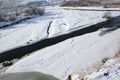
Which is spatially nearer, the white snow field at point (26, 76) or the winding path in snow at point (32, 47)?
the white snow field at point (26, 76)

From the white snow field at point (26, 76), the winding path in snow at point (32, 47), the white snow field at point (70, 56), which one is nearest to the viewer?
the white snow field at point (26, 76)

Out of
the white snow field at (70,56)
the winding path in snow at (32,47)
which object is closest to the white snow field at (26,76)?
the white snow field at (70,56)

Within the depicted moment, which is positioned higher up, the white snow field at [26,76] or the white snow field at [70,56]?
the white snow field at [70,56]

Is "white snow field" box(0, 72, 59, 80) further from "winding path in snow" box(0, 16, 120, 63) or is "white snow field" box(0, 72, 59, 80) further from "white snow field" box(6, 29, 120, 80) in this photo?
"winding path in snow" box(0, 16, 120, 63)

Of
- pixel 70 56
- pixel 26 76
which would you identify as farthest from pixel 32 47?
pixel 26 76

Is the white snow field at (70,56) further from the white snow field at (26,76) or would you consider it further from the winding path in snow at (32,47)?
the winding path in snow at (32,47)

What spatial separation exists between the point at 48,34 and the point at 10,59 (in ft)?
29.2

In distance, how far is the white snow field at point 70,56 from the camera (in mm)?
17312

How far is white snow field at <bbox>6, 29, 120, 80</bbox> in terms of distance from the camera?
1731 cm

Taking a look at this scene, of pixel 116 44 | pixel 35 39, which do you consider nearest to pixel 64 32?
pixel 35 39

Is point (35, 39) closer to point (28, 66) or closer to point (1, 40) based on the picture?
point (1, 40)

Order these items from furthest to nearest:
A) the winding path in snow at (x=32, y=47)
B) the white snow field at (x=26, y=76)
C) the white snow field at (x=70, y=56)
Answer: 1. the winding path in snow at (x=32, y=47)
2. the white snow field at (x=70, y=56)
3. the white snow field at (x=26, y=76)

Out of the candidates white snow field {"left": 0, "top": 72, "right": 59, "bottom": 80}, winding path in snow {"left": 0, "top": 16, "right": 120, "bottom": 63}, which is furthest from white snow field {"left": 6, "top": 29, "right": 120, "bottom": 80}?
winding path in snow {"left": 0, "top": 16, "right": 120, "bottom": 63}

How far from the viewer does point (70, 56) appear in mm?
19672
